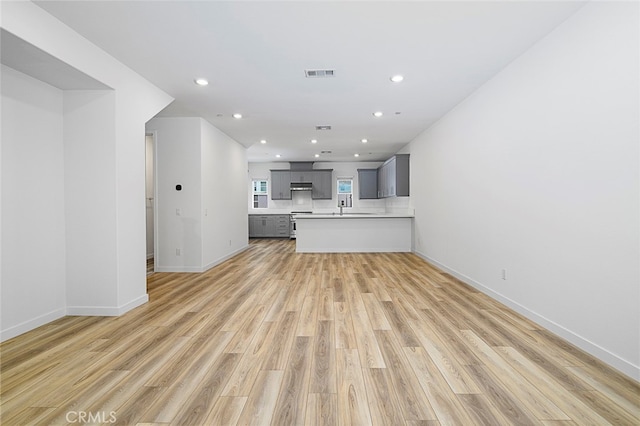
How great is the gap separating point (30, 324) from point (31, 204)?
1.10 meters

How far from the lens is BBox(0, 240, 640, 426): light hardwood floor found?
1546 millimetres

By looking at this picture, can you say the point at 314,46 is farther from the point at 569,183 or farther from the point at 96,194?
the point at 96,194

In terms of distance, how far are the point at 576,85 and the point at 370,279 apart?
10.5 ft

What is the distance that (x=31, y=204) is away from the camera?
2678mm

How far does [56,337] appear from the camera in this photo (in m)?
2.48

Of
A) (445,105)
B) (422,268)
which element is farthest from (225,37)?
(422,268)

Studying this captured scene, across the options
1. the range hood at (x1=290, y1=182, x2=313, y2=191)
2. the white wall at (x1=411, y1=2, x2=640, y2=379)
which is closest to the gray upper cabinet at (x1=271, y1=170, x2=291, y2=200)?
the range hood at (x1=290, y1=182, x2=313, y2=191)

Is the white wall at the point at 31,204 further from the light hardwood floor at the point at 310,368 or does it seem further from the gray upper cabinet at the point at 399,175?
the gray upper cabinet at the point at 399,175

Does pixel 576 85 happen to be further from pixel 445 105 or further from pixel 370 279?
pixel 370 279

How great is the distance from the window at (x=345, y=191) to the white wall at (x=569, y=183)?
251 inches

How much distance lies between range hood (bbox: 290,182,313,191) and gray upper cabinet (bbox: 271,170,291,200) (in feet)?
0.46

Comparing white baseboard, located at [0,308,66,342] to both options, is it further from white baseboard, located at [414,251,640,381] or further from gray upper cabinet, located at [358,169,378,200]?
gray upper cabinet, located at [358,169,378,200]

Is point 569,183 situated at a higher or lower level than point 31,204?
higher

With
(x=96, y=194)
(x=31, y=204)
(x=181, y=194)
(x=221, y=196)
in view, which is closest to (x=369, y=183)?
(x=221, y=196)
